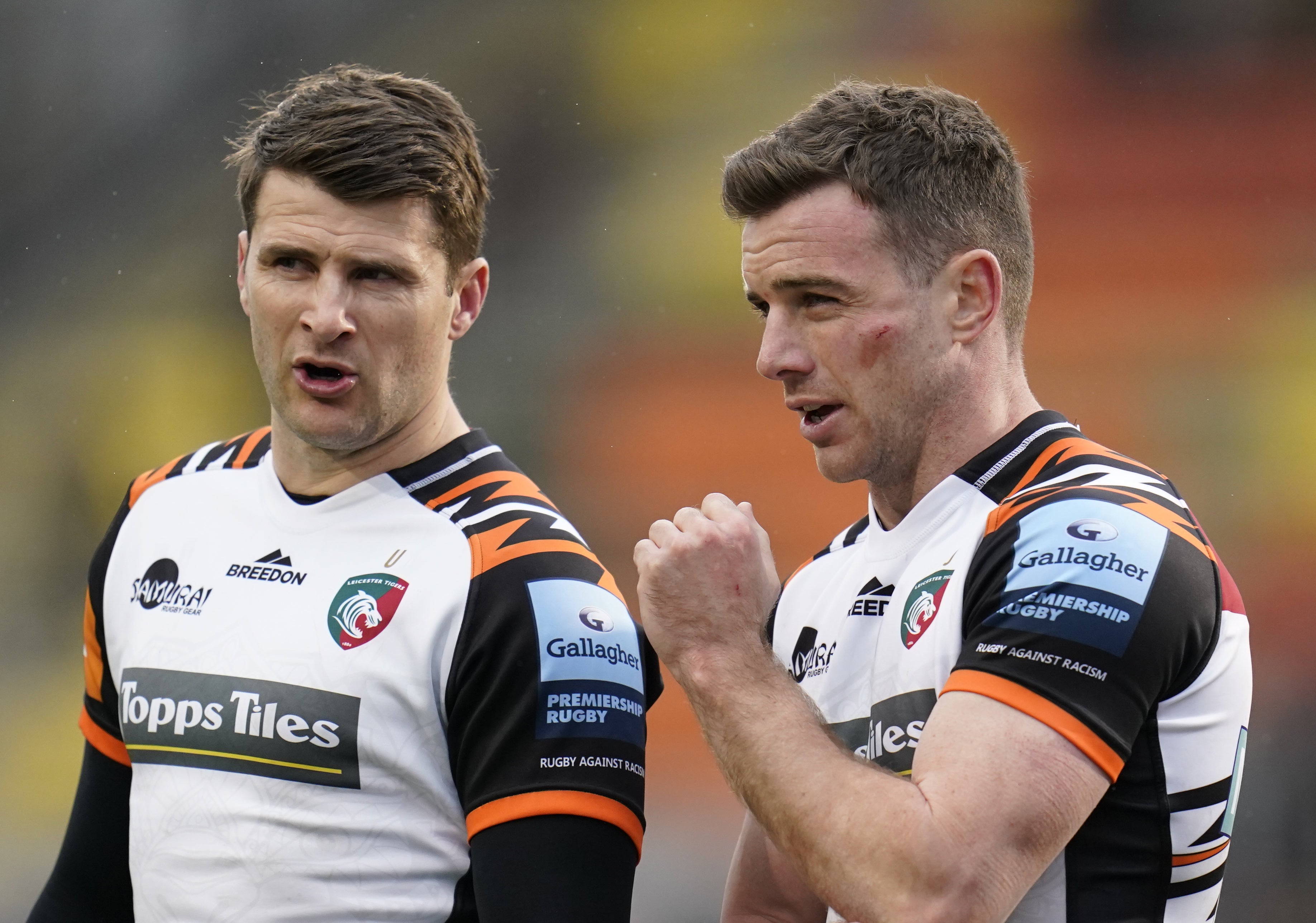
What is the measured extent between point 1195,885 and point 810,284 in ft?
3.28

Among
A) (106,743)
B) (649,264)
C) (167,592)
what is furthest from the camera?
(649,264)

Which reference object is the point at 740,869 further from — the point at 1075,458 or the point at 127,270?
the point at 127,270

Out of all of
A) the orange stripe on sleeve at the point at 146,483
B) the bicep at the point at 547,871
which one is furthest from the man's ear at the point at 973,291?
the orange stripe on sleeve at the point at 146,483

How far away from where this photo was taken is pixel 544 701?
1.99m

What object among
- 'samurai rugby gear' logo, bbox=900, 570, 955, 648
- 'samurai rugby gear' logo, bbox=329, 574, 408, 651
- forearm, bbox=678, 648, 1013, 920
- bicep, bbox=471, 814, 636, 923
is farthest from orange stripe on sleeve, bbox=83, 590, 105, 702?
'samurai rugby gear' logo, bbox=900, 570, 955, 648

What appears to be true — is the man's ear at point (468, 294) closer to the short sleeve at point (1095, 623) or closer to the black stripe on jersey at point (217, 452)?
the black stripe on jersey at point (217, 452)

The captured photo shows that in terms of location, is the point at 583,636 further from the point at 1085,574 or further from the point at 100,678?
the point at 100,678

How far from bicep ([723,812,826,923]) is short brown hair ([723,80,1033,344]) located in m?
0.94

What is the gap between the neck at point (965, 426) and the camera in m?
2.09

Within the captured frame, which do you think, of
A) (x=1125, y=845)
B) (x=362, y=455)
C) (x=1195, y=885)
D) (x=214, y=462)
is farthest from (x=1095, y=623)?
(x=214, y=462)

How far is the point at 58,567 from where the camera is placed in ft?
25.4

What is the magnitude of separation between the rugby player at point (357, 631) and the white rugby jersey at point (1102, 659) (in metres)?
0.48

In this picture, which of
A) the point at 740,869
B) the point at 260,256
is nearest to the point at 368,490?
the point at 260,256

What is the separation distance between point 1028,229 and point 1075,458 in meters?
0.47
